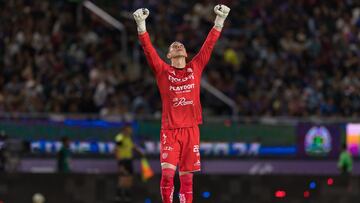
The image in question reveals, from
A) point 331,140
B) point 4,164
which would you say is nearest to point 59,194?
point 4,164

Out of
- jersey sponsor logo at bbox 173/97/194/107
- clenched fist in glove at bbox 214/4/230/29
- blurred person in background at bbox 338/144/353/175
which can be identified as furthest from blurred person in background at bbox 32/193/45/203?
blurred person in background at bbox 338/144/353/175

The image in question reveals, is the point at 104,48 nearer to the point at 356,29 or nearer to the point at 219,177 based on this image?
the point at 356,29

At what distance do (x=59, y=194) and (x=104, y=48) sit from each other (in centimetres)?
1339

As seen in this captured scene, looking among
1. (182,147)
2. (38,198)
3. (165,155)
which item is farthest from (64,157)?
(165,155)

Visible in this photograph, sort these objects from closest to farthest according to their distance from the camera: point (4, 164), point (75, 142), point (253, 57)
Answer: point (4, 164) → point (75, 142) → point (253, 57)

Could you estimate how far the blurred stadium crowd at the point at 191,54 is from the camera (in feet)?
90.0

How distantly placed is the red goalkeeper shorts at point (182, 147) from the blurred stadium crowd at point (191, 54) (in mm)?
14951

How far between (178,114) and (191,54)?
53.9 feet

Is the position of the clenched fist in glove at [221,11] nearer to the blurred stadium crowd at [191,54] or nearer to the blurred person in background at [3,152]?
the blurred person in background at [3,152]

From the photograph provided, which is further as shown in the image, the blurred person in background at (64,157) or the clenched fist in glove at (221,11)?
the blurred person in background at (64,157)

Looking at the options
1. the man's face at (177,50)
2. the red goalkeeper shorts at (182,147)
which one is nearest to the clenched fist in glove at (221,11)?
the man's face at (177,50)

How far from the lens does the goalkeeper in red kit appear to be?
469 inches

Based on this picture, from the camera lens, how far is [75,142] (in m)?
26.6

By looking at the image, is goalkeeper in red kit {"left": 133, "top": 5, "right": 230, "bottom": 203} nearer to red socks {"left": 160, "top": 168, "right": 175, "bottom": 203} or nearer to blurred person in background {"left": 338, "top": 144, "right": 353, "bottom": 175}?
red socks {"left": 160, "top": 168, "right": 175, "bottom": 203}
